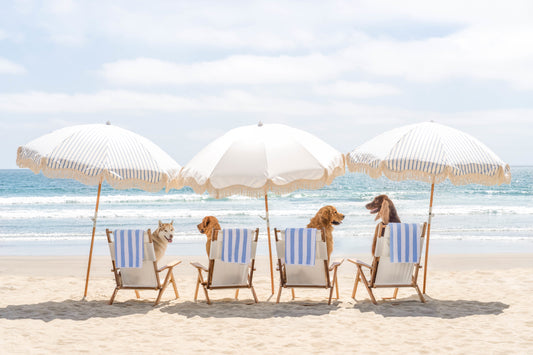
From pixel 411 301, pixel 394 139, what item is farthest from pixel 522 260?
pixel 394 139

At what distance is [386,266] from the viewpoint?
19.9 ft

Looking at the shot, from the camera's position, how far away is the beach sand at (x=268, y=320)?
183 inches

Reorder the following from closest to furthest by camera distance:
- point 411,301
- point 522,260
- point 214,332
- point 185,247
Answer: point 214,332
point 411,301
point 522,260
point 185,247

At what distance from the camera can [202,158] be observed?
623 cm

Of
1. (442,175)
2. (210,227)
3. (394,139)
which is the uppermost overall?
(394,139)

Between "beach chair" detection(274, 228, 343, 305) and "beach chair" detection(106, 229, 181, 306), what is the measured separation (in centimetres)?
129

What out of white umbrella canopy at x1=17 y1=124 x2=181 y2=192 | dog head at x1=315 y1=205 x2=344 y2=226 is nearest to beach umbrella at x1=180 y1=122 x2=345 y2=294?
white umbrella canopy at x1=17 y1=124 x2=181 y2=192

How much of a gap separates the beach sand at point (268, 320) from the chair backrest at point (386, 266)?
293 millimetres

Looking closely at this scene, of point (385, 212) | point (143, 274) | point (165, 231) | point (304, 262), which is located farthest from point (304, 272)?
point (143, 274)

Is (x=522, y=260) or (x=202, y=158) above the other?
(x=202, y=158)

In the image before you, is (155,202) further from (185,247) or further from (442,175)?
(442,175)

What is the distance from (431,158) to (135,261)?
3.36 meters

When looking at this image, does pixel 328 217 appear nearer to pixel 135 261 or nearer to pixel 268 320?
pixel 268 320

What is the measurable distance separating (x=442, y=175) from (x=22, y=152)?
181 inches
